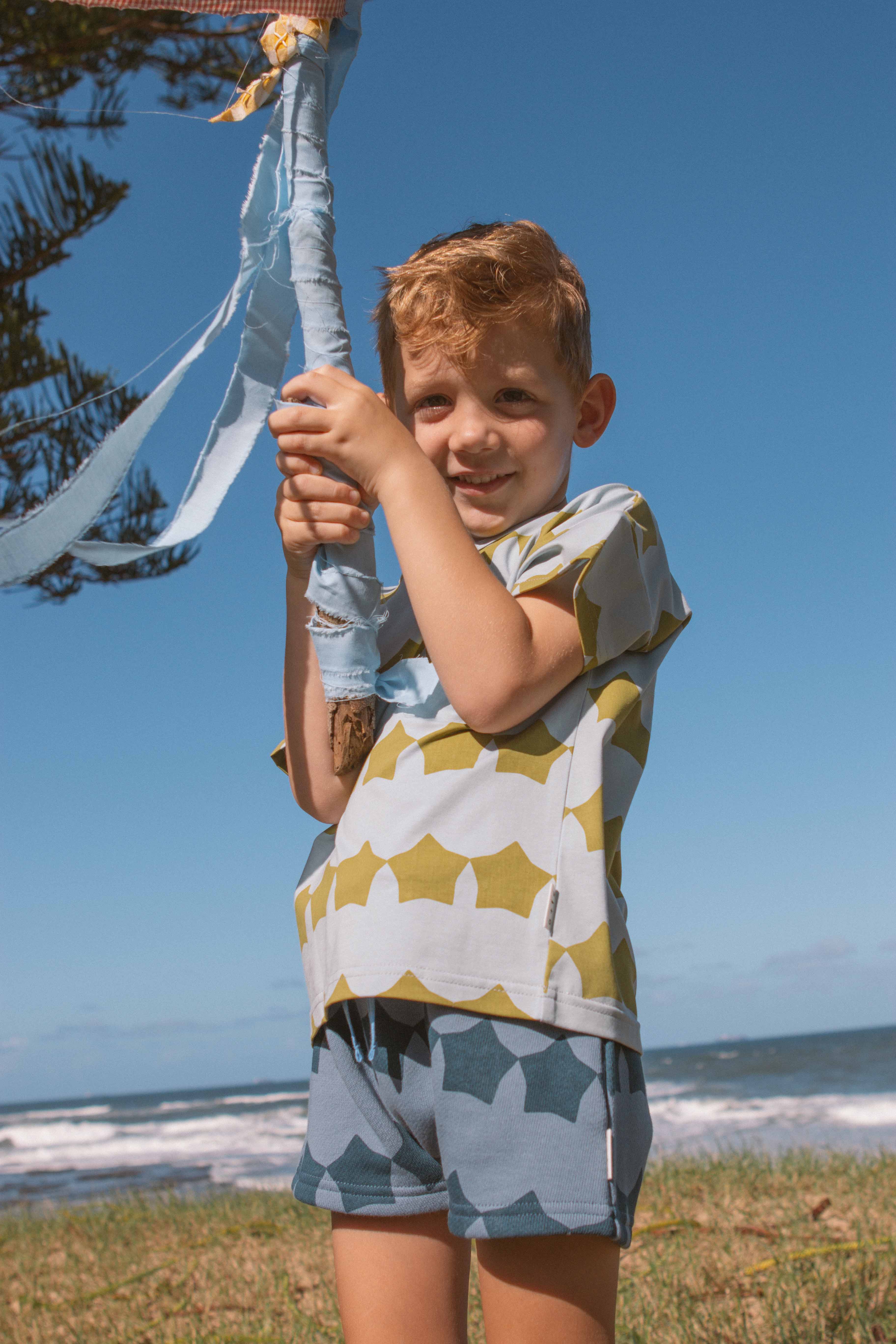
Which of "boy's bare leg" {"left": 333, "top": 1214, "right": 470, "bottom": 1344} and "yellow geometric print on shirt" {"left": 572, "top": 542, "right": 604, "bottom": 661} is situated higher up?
"yellow geometric print on shirt" {"left": 572, "top": 542, "right": 604, "bottom": 661}

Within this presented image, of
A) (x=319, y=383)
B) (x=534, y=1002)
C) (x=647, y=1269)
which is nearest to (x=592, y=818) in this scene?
(x=534, y=1002)

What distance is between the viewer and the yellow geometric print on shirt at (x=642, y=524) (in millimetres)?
1063

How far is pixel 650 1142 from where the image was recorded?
102 cm

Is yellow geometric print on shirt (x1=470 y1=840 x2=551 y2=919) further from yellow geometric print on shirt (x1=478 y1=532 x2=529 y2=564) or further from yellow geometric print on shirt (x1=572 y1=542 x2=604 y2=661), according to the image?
yellow geometric print on shirt (x1=478 y1=532 x2=529 y2=564)

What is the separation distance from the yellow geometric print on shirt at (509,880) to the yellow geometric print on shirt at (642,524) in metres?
0.35

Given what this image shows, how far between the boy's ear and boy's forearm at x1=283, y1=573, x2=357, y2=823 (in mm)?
409

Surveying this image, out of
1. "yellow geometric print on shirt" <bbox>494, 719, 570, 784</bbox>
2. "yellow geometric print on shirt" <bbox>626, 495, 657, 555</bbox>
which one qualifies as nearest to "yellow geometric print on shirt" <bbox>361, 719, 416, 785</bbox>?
"yellow geometric print on shirt" <bbox>494, 719, 570, 784</bbox>

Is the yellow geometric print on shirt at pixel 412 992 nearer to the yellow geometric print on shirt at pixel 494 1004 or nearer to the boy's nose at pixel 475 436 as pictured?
the yellow geometric print on shirt at pixel 494 1004

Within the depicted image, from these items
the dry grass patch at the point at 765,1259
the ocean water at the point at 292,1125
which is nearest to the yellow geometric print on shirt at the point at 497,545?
the dry grass patch at the point at 765,1259

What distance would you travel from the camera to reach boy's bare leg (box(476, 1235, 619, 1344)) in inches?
34.5

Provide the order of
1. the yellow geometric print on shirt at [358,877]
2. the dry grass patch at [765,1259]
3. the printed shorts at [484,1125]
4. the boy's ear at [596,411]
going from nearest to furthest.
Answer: the printed shorts at [484,1125]
the yellow geometric print on shirt at [358,877]
the boy's ear at [596,411]
the dry grass patch at [765,1259]

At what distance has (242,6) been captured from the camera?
1108 mm

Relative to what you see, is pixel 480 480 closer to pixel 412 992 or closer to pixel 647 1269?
pixel 412 992

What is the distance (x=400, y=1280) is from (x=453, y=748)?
0.54 meters
